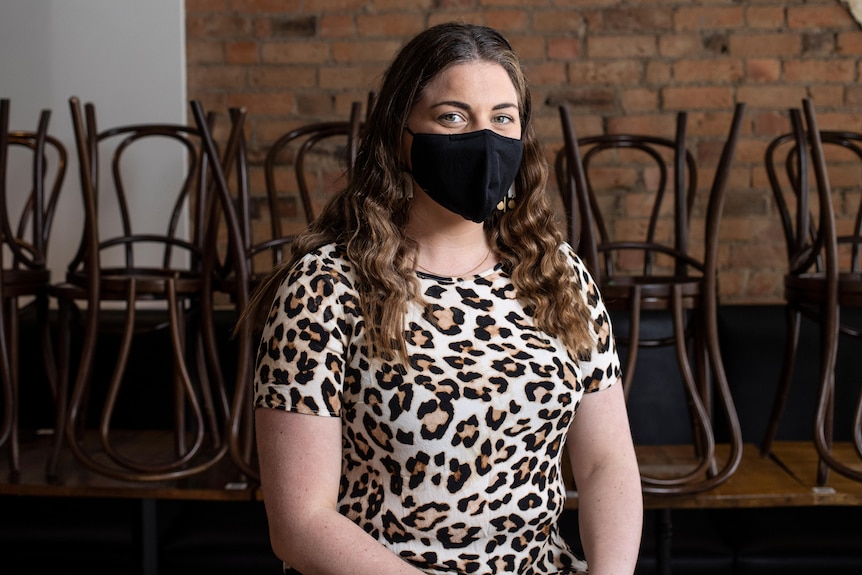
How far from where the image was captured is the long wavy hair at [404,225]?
1297mm

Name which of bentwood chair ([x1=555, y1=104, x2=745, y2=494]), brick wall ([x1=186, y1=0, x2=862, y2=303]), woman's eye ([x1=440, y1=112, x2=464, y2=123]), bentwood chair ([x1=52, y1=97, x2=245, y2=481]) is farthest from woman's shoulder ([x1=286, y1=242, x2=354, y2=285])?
brick wall ([x1=186, y1=0, x2=862, y2=303])

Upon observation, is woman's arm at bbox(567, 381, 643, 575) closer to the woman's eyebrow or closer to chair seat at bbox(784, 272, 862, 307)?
the woman's eyebrow

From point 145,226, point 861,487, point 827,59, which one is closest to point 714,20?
point 827,59

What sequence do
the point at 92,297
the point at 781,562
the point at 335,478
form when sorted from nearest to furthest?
the point at 335,478, the point at 92,297, the point at 781,562

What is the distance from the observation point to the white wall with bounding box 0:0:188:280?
376 centimetres

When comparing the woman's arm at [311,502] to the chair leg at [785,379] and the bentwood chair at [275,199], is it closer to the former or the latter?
the bentwood chair at [275,199]

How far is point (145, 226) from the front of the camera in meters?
3.75

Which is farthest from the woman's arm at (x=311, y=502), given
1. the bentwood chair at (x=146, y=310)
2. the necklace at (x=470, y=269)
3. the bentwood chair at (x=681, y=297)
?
the bentwood chair at (x=146, y=310)

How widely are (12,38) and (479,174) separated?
3.18 meters

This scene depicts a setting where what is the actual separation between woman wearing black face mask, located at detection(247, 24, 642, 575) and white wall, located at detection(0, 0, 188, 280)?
259 cm

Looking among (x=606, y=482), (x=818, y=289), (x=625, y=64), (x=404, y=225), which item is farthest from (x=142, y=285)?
(x=625, y=64)

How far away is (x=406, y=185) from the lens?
138 cm

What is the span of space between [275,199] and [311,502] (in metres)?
2.08

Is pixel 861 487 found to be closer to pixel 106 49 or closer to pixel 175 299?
pixel 175 299
